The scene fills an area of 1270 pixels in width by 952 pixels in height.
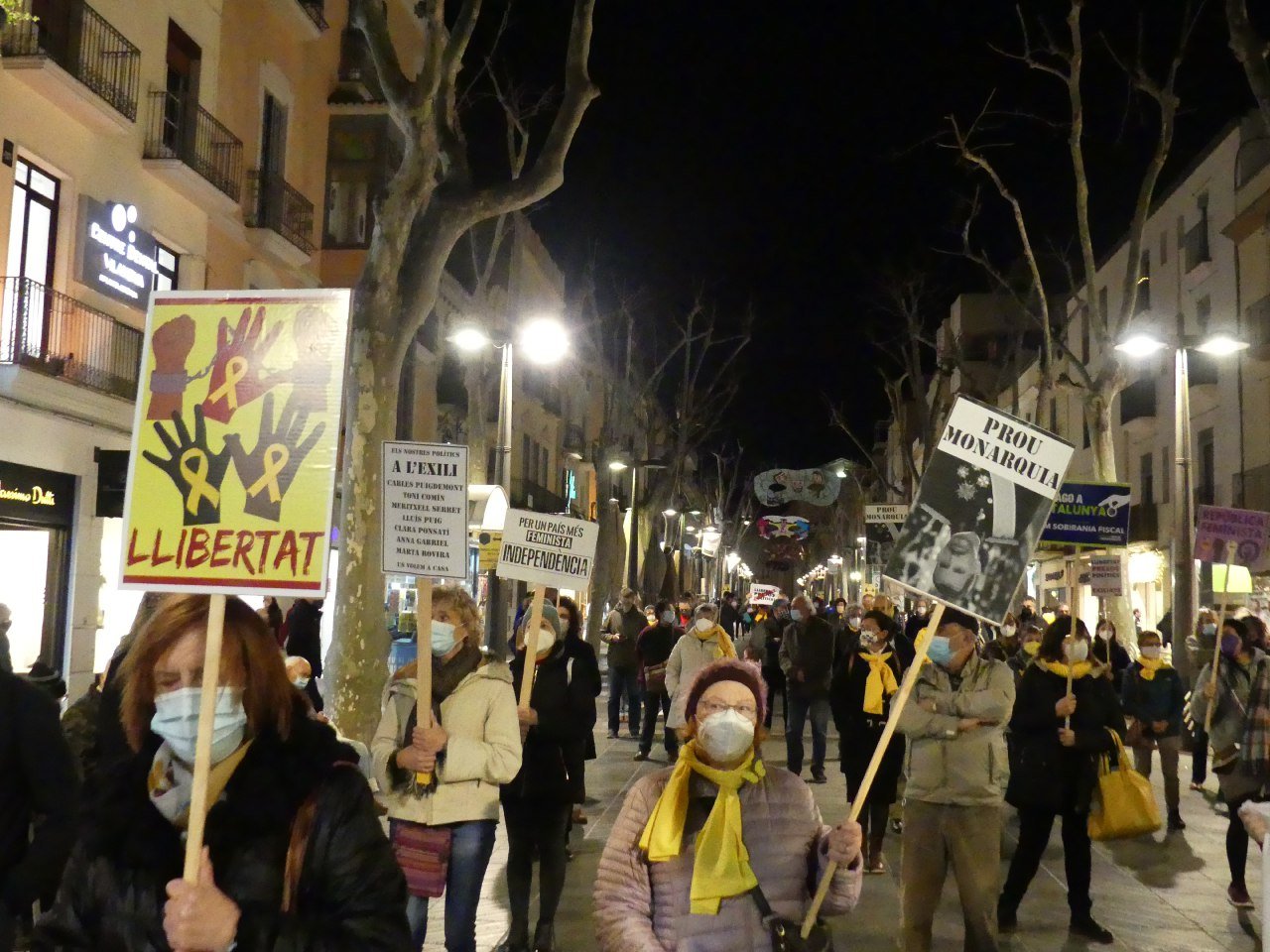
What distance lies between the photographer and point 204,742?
2.74 meters

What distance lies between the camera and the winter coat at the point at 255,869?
2721 millimetres

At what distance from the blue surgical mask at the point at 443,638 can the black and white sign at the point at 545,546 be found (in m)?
3.56

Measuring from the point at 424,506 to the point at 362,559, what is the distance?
581 cm

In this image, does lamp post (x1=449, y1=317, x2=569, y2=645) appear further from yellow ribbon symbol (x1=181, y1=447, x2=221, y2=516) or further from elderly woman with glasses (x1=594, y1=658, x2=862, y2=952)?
yellow ribbon symbol (x1=181, y1=447, x2=221, y2=516)

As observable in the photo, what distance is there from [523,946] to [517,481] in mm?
37012

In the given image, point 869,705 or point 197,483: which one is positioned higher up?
point 197,483

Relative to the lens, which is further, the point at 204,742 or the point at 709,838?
the point at 709,838

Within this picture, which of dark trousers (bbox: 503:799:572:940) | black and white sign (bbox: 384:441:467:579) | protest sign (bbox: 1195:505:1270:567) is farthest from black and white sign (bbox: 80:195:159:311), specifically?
protest sign (bbox: 1195:505:1270:567)

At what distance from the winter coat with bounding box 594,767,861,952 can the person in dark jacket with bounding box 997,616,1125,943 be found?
4.50 m

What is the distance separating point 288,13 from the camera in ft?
79.5

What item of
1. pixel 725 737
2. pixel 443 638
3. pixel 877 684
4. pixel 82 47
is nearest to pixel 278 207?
pixel 82 47

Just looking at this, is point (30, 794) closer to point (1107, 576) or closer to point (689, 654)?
point (689, 654)

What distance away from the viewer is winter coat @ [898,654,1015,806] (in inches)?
263

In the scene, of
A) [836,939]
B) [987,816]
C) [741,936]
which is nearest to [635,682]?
[836,939]
